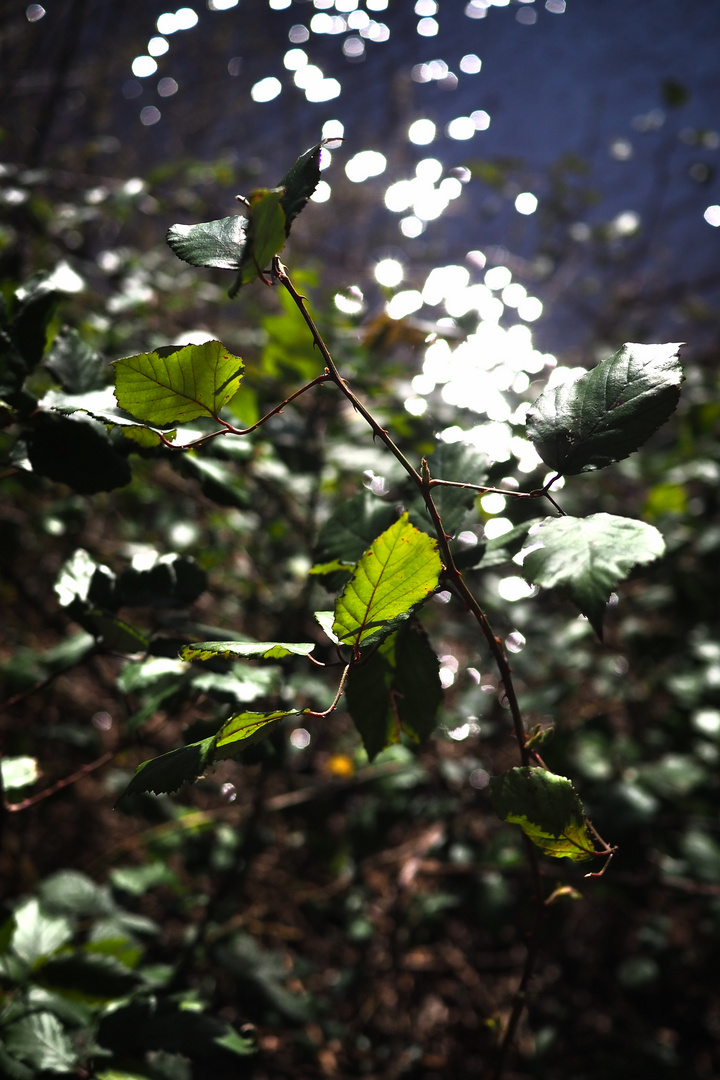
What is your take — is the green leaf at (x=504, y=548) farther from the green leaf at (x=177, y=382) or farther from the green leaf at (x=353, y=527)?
the green leaf at (x=177, y=382)

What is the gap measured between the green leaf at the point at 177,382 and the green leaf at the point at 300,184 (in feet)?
0.27

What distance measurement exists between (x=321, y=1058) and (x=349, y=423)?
100cm

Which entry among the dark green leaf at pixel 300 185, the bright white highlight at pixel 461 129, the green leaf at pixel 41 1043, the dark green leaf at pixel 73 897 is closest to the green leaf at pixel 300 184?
the dark green leaf at pixel 300 185

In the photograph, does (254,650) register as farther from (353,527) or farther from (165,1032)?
(165,1032)

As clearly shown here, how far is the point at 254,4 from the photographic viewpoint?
2.30 m

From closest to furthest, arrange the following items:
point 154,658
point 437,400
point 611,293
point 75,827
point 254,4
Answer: point 154,658, point 437,400, point 75,827, point 254,4, point 611,293

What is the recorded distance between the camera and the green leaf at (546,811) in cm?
36

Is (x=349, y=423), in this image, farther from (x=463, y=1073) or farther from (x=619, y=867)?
(x=463, y=1073)

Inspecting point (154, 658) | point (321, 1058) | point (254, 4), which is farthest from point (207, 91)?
point (321, 1058)

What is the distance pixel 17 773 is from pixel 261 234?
0.53 m

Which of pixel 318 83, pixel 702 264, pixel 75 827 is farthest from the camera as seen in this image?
pixel 702 264

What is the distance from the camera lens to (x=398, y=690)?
446 mm

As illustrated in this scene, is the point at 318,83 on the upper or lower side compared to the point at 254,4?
lower

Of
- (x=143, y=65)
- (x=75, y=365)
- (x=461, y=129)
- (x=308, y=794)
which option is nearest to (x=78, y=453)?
(x=75, y=365)
